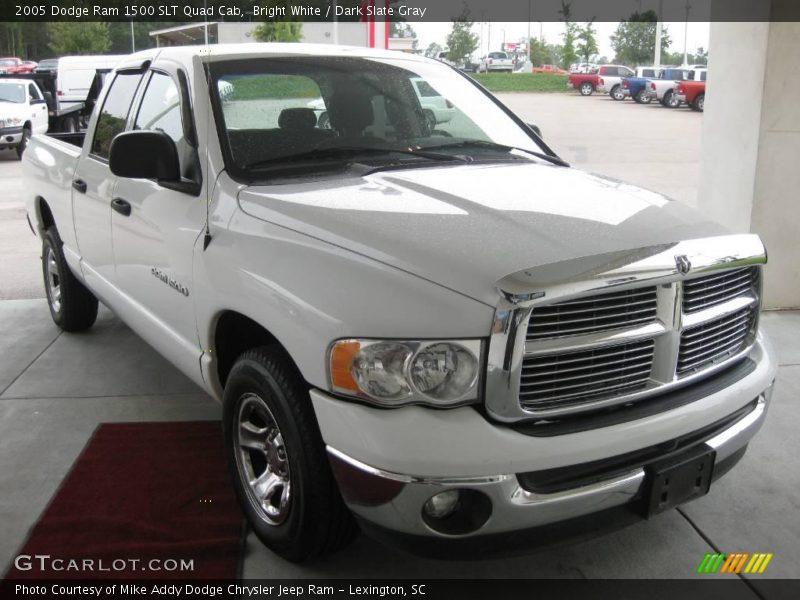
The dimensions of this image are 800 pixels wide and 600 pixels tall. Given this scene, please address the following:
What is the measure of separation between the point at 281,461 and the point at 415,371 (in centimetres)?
78

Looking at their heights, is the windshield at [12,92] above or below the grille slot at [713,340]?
above

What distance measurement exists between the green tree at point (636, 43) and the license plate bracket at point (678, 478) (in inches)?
1088

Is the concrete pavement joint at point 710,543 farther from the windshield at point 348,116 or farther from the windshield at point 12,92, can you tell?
the windshield at point 12,92

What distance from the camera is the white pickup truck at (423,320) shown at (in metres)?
2.21

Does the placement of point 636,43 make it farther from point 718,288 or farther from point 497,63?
point 718,288

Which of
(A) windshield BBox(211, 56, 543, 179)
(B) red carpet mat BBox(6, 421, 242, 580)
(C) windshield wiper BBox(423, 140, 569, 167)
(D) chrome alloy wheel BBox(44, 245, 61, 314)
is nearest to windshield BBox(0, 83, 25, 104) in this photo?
(D) chrome alloy wheel BBox(44, 245, 61, 314)

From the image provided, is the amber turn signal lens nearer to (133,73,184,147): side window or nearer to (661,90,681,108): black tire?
(133,73,184,147): side window

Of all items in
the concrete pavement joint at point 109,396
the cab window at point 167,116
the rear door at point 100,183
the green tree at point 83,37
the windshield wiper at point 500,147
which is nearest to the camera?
the cab window at point 167,116

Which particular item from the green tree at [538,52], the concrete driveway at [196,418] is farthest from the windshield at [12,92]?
the green tree at [538,52]

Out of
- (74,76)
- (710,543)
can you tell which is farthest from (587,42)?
(710,543)

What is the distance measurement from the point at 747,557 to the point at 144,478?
246 centimetres

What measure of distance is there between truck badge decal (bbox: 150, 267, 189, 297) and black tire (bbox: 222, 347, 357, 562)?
20.6 inches

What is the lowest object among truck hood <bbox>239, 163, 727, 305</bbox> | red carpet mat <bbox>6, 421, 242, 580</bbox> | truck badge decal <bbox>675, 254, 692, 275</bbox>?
red carpet mat <bbox>6, 421, 242, 580</bbox>

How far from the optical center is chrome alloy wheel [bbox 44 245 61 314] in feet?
18.0
